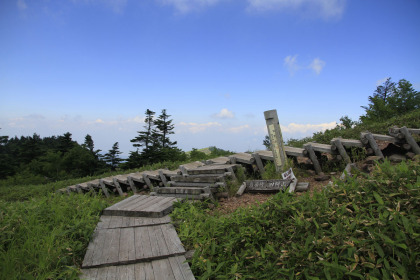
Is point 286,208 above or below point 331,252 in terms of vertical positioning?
above

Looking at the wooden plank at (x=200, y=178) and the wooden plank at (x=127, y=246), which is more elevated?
the wooden plank at (x=200, y=178)

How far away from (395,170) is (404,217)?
1.04m

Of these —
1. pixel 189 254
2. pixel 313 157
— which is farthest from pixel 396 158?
pixel 189 254

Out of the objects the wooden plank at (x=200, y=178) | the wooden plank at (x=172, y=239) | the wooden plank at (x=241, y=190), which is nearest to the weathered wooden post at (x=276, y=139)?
the wooden plank at (x=241, y=190)

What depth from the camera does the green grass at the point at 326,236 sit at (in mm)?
2023

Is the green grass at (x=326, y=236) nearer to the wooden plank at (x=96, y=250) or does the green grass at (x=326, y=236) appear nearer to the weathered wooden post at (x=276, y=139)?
the wooden plank at (x=96, y=250)

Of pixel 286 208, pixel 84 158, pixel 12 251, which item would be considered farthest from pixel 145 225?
pixel 84 158

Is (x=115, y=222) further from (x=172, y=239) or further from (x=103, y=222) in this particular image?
(x=172, y=239)

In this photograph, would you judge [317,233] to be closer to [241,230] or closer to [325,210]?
[325,210]

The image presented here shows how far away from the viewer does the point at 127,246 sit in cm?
331

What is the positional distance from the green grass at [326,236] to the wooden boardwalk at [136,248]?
28 centimetres

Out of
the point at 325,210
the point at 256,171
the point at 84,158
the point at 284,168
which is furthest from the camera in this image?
the point at 84,158

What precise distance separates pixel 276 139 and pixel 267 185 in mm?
1450

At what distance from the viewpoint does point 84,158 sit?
2909cm
